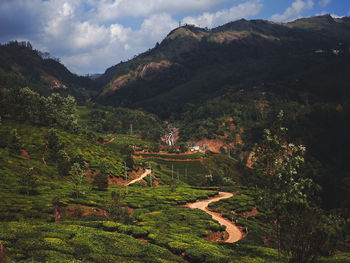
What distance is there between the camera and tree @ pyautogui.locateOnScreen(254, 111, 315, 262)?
1834 cm

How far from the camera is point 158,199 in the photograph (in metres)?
55.2

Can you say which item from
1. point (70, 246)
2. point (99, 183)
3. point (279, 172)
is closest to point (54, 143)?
point (99, 183)

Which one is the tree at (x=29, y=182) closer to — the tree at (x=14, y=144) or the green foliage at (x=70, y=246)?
the green foliage at (x=70, y=246)

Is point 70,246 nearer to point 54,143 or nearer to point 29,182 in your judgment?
point 29,182

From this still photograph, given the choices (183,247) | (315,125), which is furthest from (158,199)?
(315,125)

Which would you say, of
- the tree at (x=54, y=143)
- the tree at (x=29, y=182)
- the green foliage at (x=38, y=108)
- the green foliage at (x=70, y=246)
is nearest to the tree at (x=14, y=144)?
the tree at (x=54, y=143)

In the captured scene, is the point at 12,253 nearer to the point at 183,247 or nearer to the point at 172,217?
the point at 183,247

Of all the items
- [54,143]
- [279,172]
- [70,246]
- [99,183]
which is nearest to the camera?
[70,246]

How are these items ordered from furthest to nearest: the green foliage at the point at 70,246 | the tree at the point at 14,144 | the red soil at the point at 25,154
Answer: the red soil at the point at 25,154
the tree at the point at 14,144
the green foliage at the point at 70,246

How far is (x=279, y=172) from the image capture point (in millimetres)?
19656

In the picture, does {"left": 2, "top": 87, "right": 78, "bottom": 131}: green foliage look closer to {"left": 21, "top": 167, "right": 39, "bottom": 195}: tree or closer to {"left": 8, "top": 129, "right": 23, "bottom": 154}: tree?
{"left": 8, "top": 129, "right": 23, "bottom": 154}: tree

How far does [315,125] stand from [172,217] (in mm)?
199507

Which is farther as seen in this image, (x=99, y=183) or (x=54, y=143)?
(x=54, y=143)

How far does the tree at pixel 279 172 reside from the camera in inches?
722
